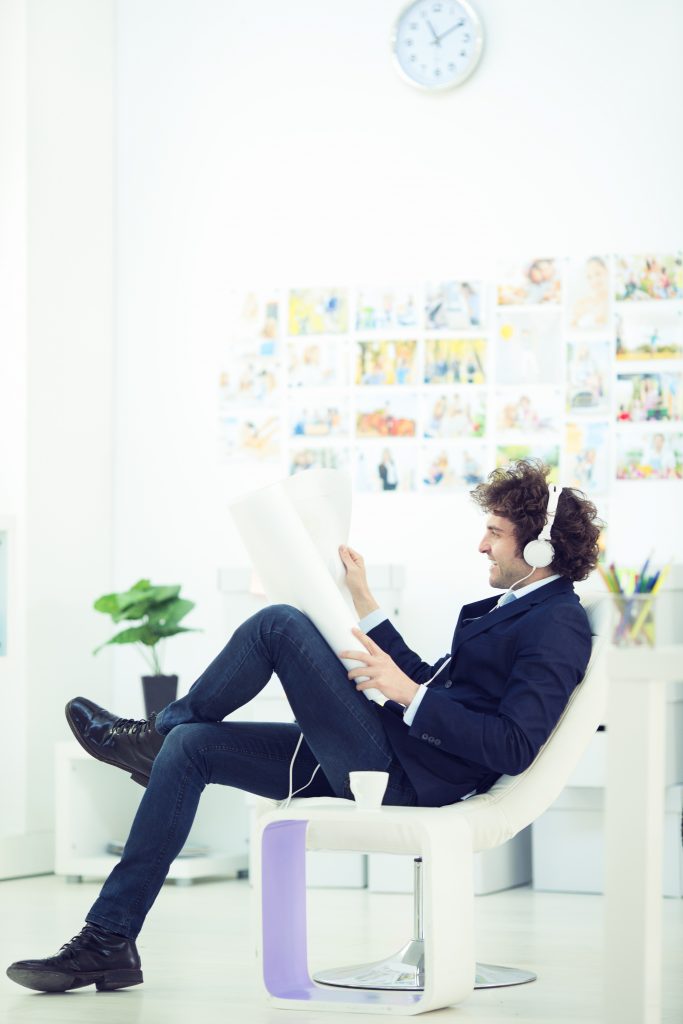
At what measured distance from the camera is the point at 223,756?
107 inches

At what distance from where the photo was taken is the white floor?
253 centimetres

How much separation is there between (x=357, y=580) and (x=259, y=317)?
2199mm

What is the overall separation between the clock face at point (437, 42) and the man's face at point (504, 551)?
232 cm

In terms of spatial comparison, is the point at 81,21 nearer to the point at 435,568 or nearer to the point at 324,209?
the point at 324,209

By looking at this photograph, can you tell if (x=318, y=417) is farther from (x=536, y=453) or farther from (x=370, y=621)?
(x=370, y=621)

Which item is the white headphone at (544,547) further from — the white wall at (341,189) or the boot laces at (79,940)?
the white wall at (341,189)

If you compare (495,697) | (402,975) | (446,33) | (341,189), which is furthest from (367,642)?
(446,33)

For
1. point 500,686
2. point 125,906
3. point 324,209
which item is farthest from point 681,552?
A: point 125,906

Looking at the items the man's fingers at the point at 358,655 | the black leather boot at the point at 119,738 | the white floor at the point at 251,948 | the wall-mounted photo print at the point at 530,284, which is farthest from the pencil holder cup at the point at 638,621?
the wall-mounted photo print at the point at 530,284

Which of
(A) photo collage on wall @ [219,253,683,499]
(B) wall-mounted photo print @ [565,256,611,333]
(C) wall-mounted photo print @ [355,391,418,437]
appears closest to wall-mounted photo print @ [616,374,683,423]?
(A) photo collage on wall @ [219,253,683,499]

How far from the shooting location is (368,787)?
2.47 m

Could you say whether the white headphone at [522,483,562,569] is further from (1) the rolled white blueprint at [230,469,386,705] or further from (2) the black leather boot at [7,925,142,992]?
(2) the black leather boot at [7,925,142,992]

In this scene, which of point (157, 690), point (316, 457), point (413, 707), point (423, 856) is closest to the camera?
point (423, 856)

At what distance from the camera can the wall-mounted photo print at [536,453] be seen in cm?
453
